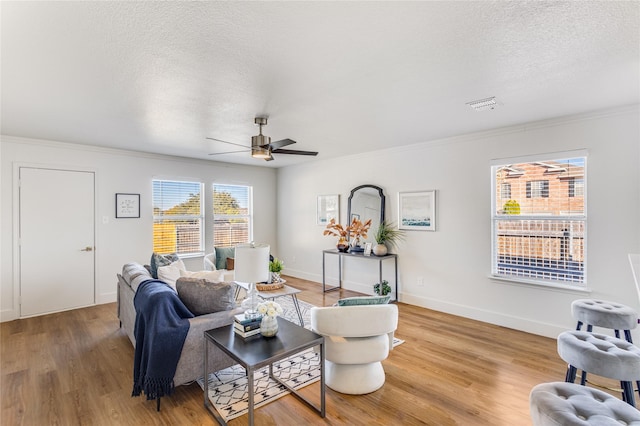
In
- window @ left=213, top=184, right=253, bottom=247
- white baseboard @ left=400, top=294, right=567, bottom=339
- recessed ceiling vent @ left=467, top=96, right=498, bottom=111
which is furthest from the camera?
window @ left=213, top=184, right=253, bottom=247

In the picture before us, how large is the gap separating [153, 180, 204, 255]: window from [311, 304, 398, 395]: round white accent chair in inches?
167

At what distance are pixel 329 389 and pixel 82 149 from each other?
5.09 meters

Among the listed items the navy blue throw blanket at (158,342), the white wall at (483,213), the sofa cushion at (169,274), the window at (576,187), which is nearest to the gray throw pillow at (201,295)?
the navy blue throw blanket at (158,342)

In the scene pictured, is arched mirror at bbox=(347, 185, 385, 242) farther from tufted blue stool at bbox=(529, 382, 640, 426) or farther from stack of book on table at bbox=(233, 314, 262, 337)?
tufted blue stool at bbox=(529, 382, 640, 426)

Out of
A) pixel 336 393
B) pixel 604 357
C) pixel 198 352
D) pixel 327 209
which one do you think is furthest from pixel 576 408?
pixel 327 209

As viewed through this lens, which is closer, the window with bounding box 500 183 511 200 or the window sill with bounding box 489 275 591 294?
the window sill with bounding box 489 275 591 294

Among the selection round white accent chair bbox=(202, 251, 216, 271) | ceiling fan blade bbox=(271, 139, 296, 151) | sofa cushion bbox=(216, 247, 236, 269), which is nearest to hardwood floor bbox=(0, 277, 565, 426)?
round white accent chair bbox=(202, 251, 216, 271)

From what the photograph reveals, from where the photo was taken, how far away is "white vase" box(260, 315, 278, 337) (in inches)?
88.8

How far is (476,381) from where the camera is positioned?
2680mm

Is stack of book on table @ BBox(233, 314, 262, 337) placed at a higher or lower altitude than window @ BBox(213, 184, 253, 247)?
lower

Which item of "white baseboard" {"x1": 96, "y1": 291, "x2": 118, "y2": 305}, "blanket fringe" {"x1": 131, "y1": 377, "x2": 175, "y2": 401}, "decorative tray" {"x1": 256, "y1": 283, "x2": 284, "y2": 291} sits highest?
"decorative tray" {"x1": 256, "y1": 283, "x2": 284, "y2": 291}

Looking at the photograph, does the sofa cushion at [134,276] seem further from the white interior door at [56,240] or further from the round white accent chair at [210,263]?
the white interior door at [56,240]

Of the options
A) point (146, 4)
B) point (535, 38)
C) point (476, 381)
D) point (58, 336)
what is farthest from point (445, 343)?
point (58, 336)

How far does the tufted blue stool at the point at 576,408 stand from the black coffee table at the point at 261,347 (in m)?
1.30
